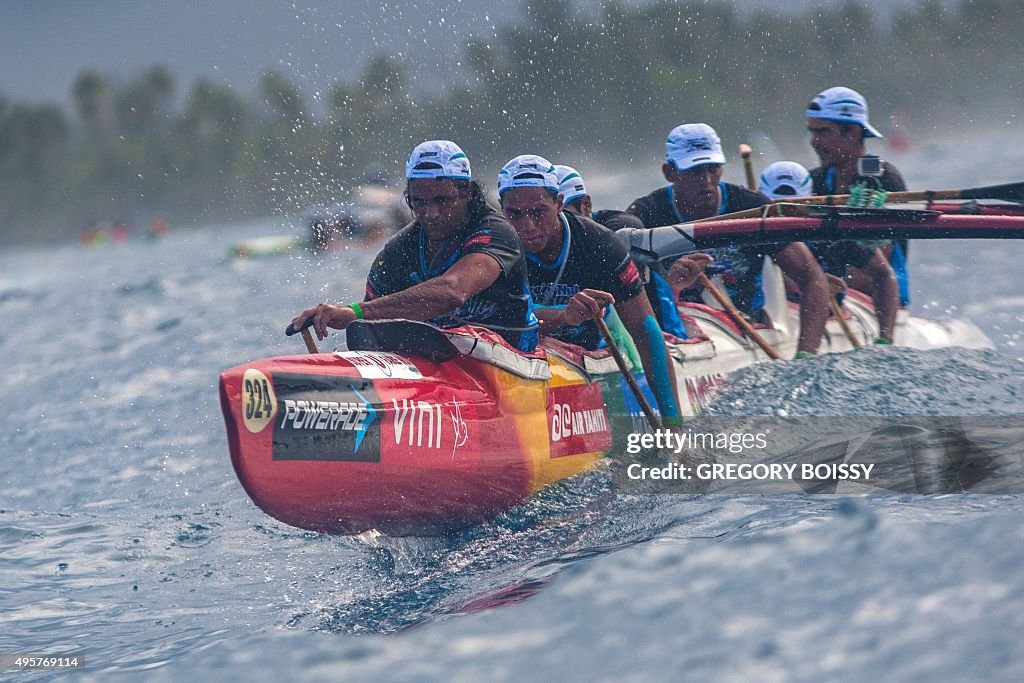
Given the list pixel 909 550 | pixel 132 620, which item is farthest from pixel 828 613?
pixel 132 620

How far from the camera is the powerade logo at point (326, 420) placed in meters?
4.02

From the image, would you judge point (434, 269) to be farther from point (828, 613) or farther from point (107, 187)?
point (107, 187)

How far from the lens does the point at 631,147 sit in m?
31.6

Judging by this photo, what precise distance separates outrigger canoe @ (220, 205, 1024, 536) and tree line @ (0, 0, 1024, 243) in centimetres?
1227

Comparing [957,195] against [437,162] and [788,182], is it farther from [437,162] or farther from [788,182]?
[437,162]

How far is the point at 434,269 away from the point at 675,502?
4.87ft

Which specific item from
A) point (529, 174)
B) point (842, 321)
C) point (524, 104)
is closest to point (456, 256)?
point (529, 174)

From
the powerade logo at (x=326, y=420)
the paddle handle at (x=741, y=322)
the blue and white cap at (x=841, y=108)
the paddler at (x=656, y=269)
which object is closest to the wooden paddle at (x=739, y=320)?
the paddle handle at (x=741, y=322)

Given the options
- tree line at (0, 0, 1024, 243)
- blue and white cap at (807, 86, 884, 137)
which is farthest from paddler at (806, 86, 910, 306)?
tree line at (0, 0, 1024, 243)

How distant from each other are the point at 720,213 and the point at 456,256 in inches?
109

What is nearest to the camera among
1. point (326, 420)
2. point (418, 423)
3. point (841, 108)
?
point (326, 420)

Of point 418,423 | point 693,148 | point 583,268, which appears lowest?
point 418,423

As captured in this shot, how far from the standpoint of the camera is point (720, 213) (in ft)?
24.1

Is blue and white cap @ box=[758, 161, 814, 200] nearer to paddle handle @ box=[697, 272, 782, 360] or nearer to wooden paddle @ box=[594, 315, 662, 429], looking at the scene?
paddle handle @ box=[697, 272, 782, 360]
